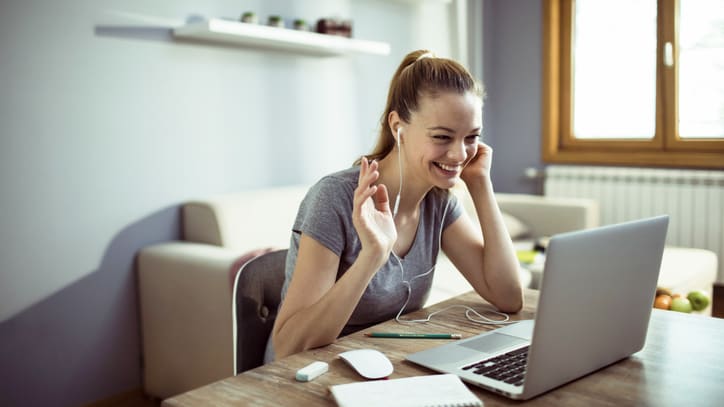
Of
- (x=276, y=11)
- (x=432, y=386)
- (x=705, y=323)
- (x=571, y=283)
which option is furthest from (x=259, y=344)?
(x=276, y=11)

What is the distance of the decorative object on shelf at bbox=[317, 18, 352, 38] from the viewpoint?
317 cm

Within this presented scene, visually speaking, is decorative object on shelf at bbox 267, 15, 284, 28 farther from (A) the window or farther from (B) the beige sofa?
(A) the window

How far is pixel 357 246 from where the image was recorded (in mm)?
1419

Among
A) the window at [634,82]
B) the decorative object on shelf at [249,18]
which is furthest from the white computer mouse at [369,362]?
the window at [634,82]

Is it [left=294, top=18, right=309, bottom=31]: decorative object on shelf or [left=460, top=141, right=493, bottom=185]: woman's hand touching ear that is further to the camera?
[left=294, top=18, right=309, bottom=31]: decorative object on shelf

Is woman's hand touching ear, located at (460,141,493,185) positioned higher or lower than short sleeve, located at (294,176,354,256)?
higher

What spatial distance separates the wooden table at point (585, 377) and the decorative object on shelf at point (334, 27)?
2.17m

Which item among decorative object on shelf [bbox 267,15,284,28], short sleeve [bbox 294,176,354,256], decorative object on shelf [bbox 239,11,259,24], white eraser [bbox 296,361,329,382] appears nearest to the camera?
white eraser [bbox 296,361,329,382]

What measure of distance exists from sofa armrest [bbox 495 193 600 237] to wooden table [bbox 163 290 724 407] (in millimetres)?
2442

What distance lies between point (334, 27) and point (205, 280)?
4.76 ft

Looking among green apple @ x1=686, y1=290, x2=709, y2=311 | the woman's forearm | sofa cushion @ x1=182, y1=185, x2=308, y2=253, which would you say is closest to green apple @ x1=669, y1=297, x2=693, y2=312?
green apple @ x1=686, y1=290, x2=709, y2=311

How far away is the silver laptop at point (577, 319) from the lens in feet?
2.93

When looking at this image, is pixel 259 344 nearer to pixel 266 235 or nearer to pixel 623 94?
pixel 266 235

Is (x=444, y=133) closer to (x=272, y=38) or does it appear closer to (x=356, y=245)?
(x=356, y=245)
